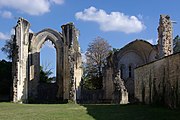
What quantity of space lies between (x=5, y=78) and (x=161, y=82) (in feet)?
111

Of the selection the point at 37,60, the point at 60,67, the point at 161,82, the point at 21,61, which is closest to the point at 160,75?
the point at 161,82

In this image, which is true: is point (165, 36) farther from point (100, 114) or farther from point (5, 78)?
point (5, 78)

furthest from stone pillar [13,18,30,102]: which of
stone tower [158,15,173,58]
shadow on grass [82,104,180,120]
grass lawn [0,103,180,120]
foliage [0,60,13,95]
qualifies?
shadow on grass [82,104,180,120]

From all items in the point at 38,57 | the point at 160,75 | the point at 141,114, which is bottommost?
the point at 141,114

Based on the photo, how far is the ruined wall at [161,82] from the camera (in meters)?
17.4

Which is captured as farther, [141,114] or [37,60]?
[37,60]

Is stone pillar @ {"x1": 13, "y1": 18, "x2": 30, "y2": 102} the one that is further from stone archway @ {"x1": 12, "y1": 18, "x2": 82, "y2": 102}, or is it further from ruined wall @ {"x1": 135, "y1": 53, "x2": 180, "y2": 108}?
ruined wall @ {"x1": 135, "y1": 53, "x2": 180, "y2": 108}

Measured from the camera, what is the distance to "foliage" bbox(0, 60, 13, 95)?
1907 inches

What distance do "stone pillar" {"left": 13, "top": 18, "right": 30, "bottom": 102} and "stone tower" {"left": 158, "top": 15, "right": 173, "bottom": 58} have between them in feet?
65.9

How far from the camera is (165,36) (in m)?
27.5

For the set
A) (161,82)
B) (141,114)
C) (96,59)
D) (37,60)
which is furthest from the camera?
(96,59)

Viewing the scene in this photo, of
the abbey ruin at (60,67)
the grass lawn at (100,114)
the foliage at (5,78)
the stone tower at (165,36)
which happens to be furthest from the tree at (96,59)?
the grass lawn at (100,114)

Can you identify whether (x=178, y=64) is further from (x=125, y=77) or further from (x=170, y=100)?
(x=125, y=77)

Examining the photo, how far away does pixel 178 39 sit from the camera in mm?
71062
